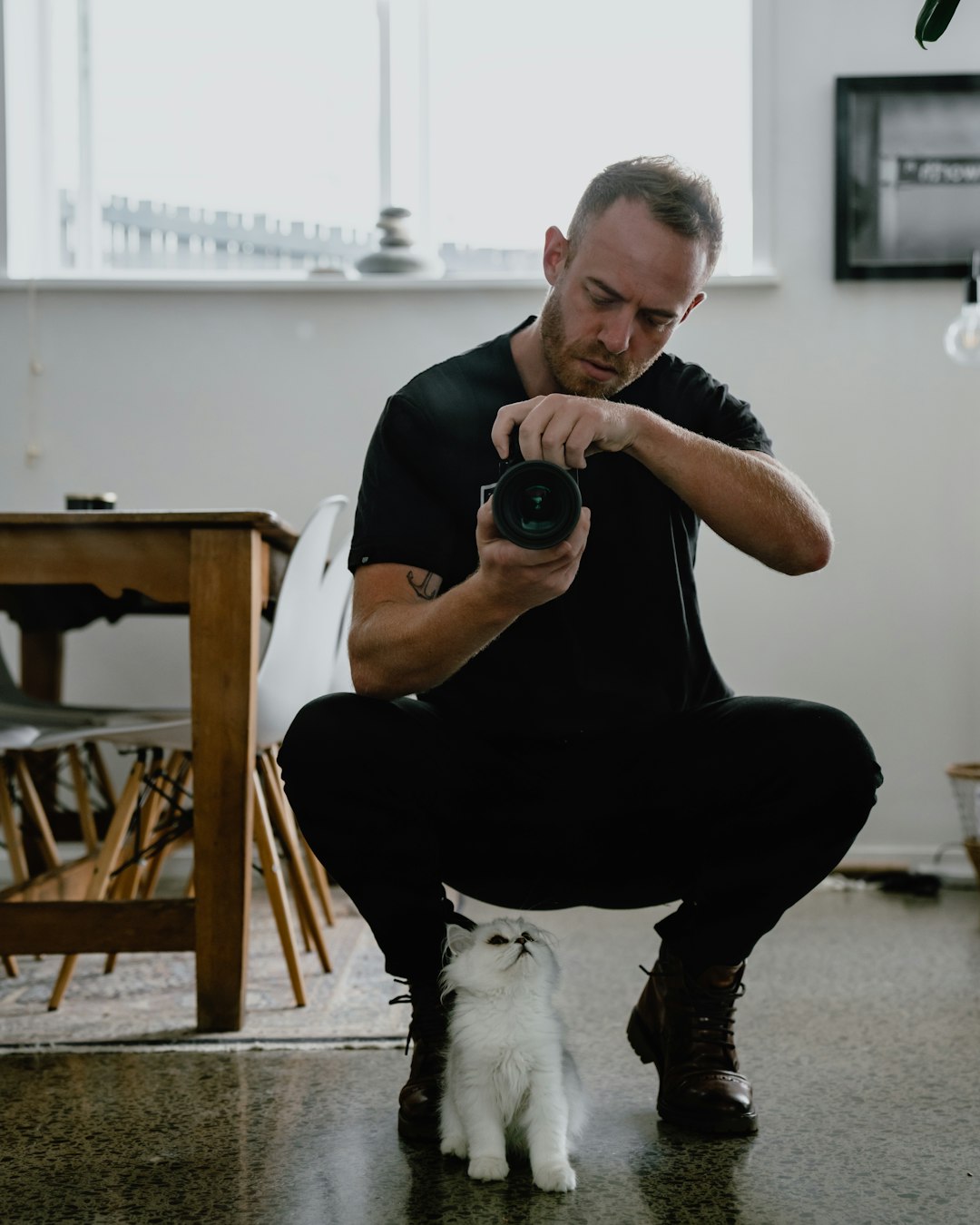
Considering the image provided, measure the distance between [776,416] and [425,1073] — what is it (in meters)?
2.00

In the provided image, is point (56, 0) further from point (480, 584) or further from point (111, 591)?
point (480, 584)

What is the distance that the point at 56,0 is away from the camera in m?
3.00

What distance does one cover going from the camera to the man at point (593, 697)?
120 centimetres

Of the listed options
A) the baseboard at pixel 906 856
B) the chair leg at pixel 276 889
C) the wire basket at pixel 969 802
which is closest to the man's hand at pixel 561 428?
the chair leg at pixel 276 889

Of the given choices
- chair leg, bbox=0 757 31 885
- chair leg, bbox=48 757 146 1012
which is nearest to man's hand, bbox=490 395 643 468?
chair leg, bbox=48 757 146 1012

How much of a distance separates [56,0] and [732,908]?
2815 mm

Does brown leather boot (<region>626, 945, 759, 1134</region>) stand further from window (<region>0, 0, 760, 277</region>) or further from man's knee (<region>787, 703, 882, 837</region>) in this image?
window (<region>0, 0, 760, 277</region>)

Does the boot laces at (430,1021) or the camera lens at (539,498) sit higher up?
the camera lens at (539,498)

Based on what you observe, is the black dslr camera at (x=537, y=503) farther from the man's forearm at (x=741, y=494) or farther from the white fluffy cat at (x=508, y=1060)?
the white fluffy cat at (x=508, y=1060)

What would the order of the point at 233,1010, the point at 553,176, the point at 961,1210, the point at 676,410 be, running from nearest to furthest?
the point at 961,1210 < the point at 676,410 < the point at 233,1010 < the point at 553,176

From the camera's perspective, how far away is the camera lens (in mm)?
1074

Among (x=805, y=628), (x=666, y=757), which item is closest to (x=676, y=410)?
(x=666, y=757)

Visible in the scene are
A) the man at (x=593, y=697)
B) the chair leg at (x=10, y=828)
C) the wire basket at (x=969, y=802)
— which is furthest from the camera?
the wire basket at (x=969, y=802)

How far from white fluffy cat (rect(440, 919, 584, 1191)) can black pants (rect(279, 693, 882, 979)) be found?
11 centimetres
